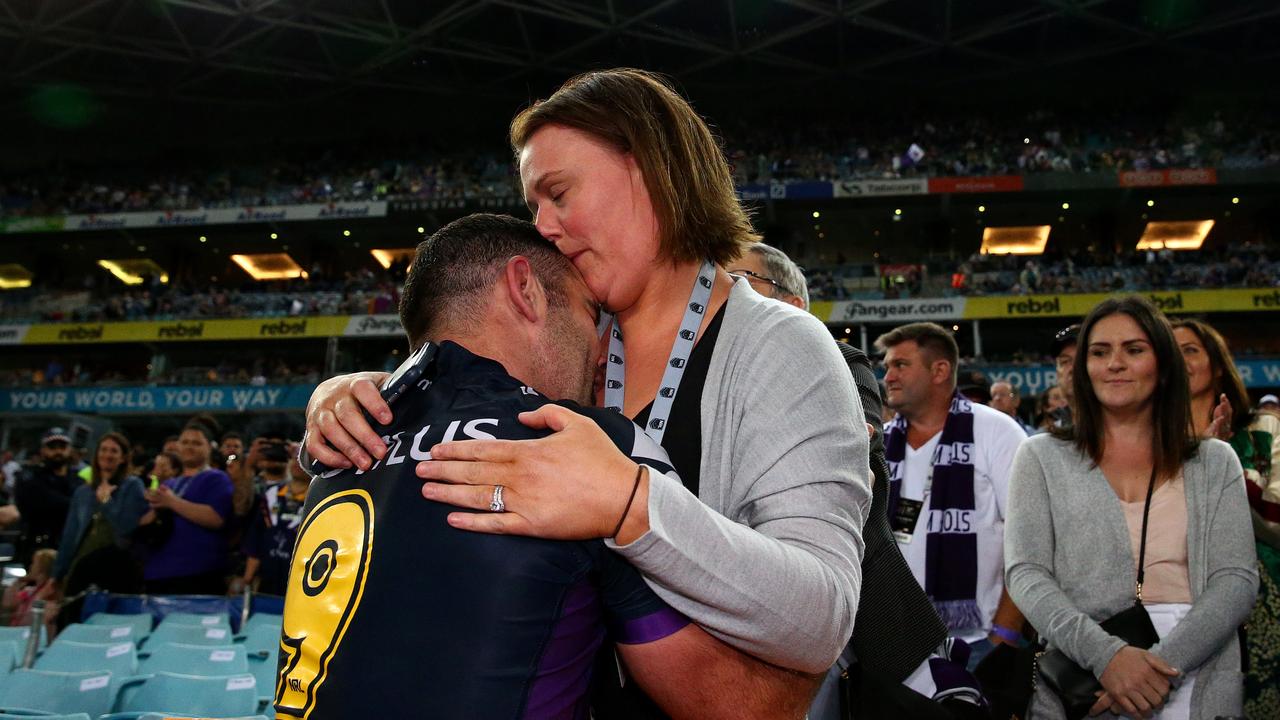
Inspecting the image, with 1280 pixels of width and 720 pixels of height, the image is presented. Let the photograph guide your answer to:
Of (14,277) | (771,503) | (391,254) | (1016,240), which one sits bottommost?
(771,503)

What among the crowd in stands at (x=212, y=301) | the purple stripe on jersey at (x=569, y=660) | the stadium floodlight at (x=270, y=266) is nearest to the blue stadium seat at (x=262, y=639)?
the purple stripe on jersey at (x=569, y=660)

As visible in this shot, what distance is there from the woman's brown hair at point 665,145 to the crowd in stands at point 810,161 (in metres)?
23.4

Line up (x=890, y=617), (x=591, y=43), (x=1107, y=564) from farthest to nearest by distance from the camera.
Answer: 1. (x=591, y=43)
2. (x=1107, y=564)
3. (x=890, y=617)

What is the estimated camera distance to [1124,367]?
8.85 feet

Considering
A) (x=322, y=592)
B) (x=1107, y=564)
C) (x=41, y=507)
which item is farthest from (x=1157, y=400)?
(x=41, y=507)

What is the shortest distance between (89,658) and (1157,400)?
15.2 feet

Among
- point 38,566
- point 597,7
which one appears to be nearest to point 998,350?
point 597,7

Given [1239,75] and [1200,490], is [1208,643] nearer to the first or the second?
[1200,490]

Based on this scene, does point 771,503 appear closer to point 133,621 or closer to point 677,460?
point 677,460

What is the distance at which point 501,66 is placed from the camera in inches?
1172

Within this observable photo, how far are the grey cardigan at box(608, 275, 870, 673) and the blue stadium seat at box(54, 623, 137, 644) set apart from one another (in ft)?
15.2

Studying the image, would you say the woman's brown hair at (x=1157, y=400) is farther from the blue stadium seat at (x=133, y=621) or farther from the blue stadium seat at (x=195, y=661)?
the blue stadium seat at (x=133, y=621)

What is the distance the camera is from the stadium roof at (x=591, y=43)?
25.9 meters

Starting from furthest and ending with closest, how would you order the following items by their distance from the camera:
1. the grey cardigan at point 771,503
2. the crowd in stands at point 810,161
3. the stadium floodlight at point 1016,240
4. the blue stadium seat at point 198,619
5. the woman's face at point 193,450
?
the stadium floodlight at point 1016,240 → the crowd in stands at point 810,161 → the woman's face at point 193,450 → the blue stadium seat at point 198,619 → the grey cardigan at point 771,503
